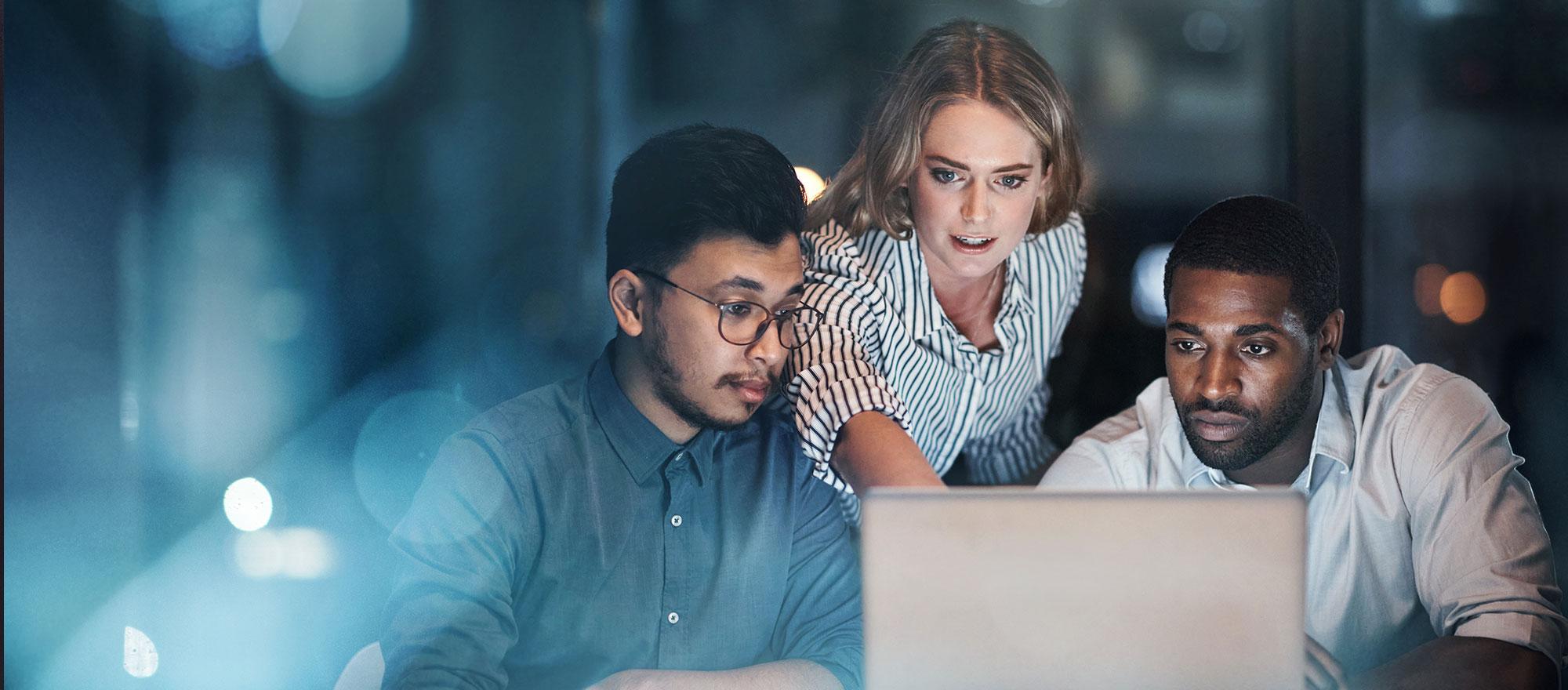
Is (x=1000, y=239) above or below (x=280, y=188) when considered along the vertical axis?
below

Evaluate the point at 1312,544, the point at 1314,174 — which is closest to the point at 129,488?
the point at 1312,544

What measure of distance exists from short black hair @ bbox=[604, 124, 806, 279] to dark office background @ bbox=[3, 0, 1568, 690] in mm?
72

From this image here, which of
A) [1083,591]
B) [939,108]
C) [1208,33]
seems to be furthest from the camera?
[1208,33]

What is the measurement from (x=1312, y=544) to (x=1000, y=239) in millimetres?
920

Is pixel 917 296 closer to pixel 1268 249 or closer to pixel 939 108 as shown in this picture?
pixel 939 108

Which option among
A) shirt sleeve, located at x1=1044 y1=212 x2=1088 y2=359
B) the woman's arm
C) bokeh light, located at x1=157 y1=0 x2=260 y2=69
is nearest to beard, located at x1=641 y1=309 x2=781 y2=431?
the woman's arm

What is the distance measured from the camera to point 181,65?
2.44 m

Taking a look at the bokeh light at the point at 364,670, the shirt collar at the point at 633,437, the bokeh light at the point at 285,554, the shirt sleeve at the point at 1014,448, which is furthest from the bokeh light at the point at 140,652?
the shirt sleeve at the point at 1014,448

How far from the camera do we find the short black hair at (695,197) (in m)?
2.23

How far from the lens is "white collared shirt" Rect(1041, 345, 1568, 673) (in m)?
2.20

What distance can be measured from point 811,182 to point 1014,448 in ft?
2.43

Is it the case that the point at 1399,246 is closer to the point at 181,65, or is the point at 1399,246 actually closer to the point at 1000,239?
the point at 1000,239

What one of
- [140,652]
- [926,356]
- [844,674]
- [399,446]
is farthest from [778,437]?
[140,652]

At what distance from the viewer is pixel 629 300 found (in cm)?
230
